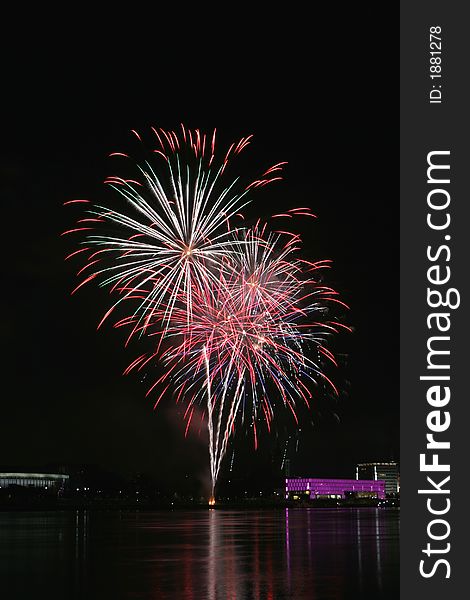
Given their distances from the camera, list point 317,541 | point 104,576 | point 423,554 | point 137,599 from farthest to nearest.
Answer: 1. point 317,541
2. point 104,576
3. point 423,554
4. point 137,599

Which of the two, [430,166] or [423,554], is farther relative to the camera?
[430,166]

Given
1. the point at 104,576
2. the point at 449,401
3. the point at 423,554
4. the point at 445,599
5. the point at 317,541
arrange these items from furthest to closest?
the point at 317,541 → the point at 104,576 → the point at 449,401 → the point at 423,554 → the point at 445,599

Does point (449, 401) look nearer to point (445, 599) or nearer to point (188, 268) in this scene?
point (445, 599)

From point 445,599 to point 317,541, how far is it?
1750cm

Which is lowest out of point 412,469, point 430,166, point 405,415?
point 412,469

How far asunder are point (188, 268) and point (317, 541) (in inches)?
513

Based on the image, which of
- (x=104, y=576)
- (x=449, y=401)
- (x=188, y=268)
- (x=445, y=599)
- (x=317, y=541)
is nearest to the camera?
(x=445, y=599)

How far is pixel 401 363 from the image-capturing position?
1916 centimetres

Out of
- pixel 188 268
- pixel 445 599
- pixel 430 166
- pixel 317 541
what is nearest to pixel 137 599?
pixel 445 599

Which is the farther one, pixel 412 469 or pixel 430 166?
pixel 430 166

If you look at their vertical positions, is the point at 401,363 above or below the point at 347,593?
above

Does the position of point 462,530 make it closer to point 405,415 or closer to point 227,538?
point 405,415

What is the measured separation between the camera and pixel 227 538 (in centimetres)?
3322

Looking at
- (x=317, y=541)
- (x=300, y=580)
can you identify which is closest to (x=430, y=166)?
(x=300, y=580)
